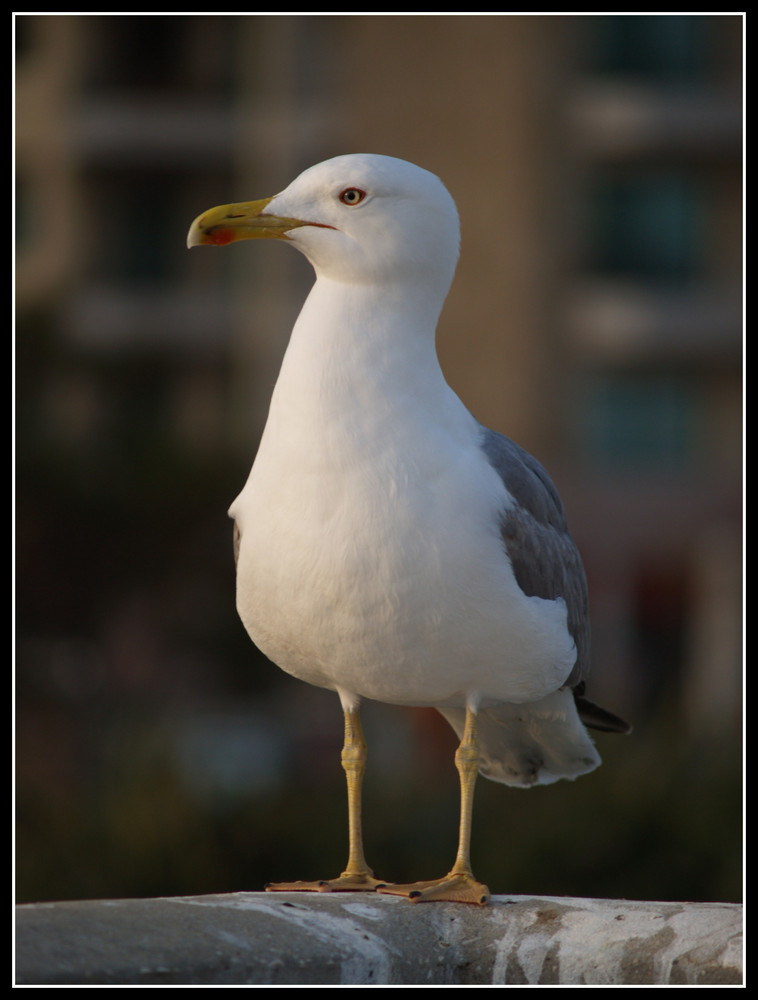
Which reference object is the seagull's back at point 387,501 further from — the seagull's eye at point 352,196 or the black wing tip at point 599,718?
the black wing tip at point 599,718

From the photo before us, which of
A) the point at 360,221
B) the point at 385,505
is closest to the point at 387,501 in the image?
the point at 385,505

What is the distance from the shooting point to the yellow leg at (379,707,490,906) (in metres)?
4.43

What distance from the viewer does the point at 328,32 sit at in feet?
103

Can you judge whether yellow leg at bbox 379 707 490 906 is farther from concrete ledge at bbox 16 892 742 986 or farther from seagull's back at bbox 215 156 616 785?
seagull's back at bbox 215 156 616 785

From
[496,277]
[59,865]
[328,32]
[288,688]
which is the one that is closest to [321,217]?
[59,865]

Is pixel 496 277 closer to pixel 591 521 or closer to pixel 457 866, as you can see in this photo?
pixel 591 521

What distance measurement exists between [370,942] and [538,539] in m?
1.42

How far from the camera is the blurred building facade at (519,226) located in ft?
98.4

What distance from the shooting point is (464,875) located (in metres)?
4.54

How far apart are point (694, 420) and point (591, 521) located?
12.0ft

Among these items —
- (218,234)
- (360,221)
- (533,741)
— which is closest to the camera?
(360,221)

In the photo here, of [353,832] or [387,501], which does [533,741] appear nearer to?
[353,832]

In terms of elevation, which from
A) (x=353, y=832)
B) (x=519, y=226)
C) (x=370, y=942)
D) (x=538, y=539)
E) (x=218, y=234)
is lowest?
(x=370, y=942)

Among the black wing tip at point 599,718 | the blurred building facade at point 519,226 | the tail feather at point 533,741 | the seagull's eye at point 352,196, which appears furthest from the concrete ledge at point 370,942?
the blurred building facade at point 519,226
